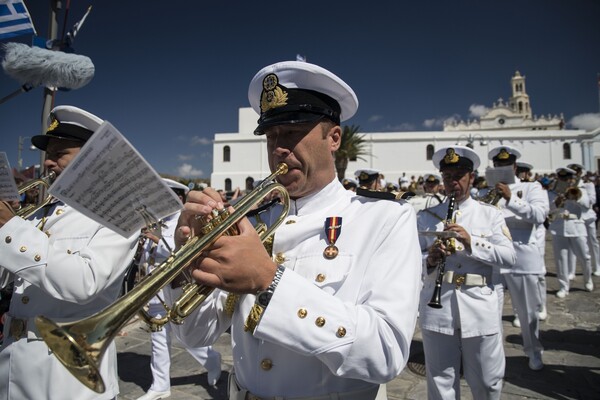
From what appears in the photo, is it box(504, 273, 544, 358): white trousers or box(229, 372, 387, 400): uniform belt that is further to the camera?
box(504, 273, 544, 358): white trousers

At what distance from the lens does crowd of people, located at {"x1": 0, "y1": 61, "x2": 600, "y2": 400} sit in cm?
139

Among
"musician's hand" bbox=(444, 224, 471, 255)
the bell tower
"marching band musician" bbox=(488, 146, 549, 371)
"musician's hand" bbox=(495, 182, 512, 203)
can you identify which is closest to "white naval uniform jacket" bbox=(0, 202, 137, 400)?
"musician's hand" bbox=(444, 224, 471, 255)

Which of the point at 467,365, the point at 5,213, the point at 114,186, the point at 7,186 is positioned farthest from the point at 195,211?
the point at 467,365

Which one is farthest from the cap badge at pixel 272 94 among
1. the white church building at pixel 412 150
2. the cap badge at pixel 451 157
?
the white church building at pixel 412 150

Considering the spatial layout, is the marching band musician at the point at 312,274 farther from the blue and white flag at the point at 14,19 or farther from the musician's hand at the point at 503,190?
the musician's hand at the point at 503,190

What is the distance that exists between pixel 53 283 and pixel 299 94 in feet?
5.99

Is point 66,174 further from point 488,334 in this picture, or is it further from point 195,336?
point 488,334

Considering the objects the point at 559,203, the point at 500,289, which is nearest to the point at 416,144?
the point at 559,203

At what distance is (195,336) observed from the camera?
1.89 metres

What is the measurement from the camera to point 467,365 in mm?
3480

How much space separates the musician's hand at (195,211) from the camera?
4.89 feet

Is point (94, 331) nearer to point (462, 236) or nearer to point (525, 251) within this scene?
point (462, 236)

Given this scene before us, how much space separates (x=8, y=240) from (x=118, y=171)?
4.67 ft

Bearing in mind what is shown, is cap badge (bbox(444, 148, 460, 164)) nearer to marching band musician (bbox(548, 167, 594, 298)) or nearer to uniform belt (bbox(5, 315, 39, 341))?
uniform belt (bbox(5, 315, 39, 341))
